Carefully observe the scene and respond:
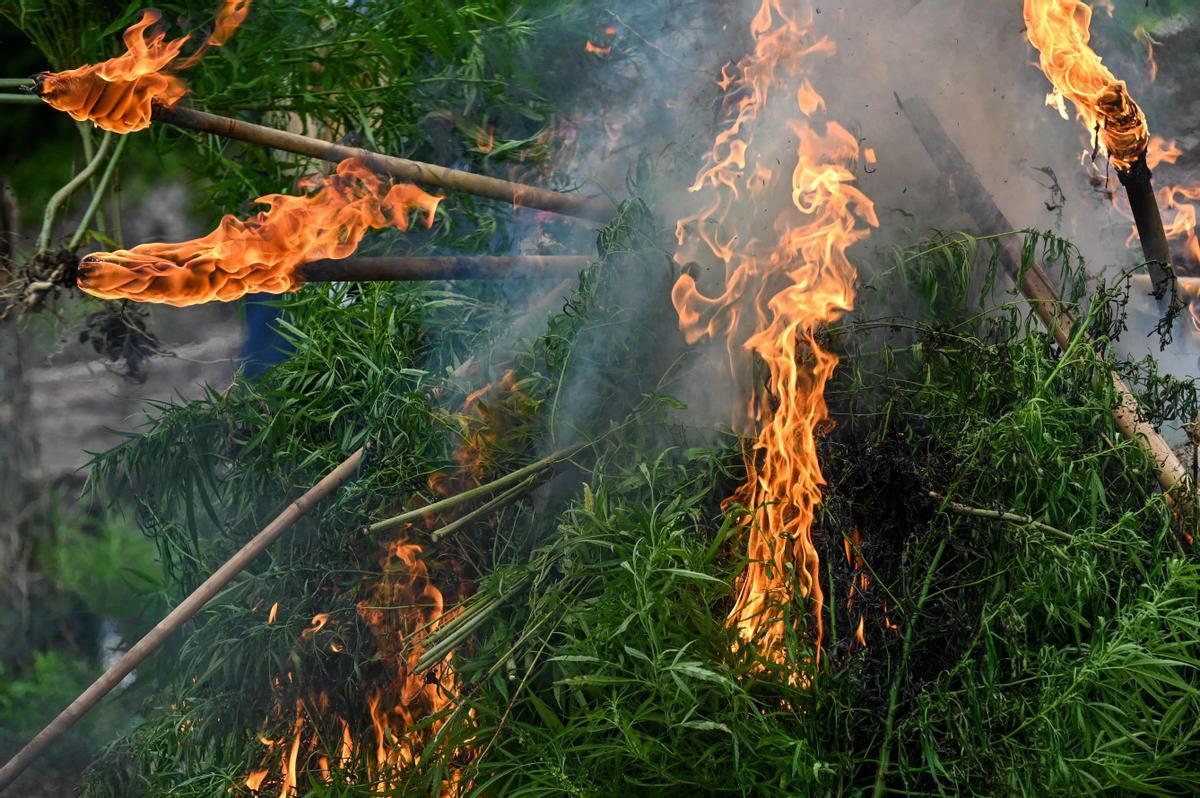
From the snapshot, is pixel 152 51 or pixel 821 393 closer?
pixel 152 51

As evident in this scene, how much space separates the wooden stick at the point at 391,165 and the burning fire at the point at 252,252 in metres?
0.06

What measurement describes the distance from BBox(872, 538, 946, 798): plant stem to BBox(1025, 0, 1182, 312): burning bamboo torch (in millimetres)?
1205

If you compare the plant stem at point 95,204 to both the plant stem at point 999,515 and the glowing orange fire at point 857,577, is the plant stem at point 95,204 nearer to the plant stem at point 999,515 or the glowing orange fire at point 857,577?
the glowing orange fire at point 857,577

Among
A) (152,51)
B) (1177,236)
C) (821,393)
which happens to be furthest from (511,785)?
(1177,236)

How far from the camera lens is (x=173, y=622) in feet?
10.7

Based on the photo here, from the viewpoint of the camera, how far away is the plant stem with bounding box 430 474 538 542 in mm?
3193

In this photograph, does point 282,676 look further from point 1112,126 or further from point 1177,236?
point 1177,236

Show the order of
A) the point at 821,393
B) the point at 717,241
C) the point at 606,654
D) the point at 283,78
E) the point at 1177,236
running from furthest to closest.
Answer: the point at 1177,236
the point at 283,78
the point at 717,241
the point at 821,393
the point at 606,654

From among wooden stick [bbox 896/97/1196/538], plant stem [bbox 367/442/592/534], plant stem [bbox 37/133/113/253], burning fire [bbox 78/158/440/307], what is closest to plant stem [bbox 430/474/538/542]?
plant stem [bbox 367/442/592/534]

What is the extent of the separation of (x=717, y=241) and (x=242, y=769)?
7.12ft

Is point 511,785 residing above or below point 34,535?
above

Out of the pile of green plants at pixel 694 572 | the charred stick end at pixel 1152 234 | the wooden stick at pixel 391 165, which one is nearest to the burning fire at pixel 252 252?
the wooden stick at pixel 391 165

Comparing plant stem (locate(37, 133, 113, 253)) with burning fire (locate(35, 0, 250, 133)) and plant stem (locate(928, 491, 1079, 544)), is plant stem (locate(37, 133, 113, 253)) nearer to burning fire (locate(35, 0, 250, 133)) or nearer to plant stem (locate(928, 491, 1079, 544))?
burning fire (locate(35, 0, 250, 133))

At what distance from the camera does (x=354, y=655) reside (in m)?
3.31
